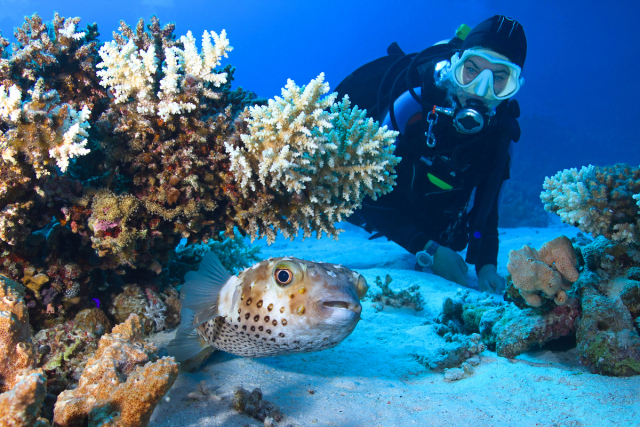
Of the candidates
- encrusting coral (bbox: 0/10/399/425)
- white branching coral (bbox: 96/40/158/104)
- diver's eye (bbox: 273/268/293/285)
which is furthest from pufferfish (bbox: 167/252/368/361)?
white branching coral (bbox: 96/40/158/104)

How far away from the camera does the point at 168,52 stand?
228 centimetres

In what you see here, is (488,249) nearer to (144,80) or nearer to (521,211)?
(144,80)

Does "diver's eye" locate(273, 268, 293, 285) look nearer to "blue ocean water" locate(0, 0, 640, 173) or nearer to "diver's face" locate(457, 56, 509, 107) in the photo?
"diver's face" locate(457, 56, 509, 107)

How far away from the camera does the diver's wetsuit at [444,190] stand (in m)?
6.18

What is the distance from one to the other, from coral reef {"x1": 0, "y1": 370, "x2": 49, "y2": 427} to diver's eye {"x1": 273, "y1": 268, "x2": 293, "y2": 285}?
1.07 m

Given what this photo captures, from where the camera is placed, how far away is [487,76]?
18.1 feet

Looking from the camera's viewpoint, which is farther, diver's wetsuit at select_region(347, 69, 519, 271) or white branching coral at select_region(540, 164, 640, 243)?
diver's wetsuit at select_region(347, 69, 519, 271)

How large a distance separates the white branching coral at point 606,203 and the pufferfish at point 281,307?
250 centimetres

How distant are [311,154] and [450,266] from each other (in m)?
5.21

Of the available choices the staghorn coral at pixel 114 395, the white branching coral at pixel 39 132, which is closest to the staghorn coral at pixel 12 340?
the staghorn coral at pixel 114 395

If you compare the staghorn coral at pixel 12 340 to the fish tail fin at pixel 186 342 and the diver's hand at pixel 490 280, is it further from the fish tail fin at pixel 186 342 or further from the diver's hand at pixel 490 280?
the diver's hand at pixel 490 280

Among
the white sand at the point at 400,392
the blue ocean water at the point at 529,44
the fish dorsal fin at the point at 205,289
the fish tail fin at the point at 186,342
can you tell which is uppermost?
the blue ocean water at the point at 529,44

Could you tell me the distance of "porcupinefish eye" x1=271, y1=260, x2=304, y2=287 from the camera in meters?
1.80

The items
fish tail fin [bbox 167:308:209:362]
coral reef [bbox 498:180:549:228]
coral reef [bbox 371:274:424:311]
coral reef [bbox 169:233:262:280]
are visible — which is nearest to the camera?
fish tail fin [bbox 167:308:209:362]
